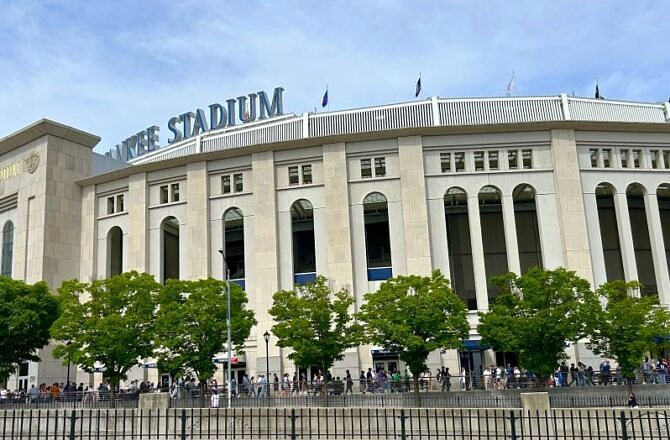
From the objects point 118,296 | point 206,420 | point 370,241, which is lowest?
point 206,420

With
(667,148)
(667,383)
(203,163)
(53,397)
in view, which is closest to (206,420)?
(53,397)

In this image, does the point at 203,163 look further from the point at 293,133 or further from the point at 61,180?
the point at 61,180

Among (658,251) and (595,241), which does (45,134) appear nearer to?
(595,241)

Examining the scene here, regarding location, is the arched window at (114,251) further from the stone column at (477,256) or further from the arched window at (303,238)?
the stone column at (477,256)

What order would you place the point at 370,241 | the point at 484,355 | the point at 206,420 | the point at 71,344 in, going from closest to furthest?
1. the point at 206,420
2. the point at 71,344
3. the point at 484,355
4. the point at 370,241

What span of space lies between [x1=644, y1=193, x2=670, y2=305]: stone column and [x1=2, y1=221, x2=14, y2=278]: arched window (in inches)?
2051

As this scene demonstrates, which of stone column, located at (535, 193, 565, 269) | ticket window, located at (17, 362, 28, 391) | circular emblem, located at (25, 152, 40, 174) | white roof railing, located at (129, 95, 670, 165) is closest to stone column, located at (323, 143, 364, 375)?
white roof railing, located at (129, 95, 670, 165)

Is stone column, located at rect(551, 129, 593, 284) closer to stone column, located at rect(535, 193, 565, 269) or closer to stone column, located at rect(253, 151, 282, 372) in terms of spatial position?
stone column, located at rect(535, 193, 565, 269)

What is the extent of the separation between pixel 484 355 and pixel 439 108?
20.6m

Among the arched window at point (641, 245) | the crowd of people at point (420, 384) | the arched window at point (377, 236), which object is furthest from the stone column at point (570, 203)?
the arched window at point (377, 236)

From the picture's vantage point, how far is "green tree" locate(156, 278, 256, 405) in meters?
39.6

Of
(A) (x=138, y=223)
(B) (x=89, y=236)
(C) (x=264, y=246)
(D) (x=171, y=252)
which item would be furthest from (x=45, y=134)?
(C) (x=264, y=246)

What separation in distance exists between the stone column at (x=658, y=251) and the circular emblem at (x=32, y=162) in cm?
4918

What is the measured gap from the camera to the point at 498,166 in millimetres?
51562
